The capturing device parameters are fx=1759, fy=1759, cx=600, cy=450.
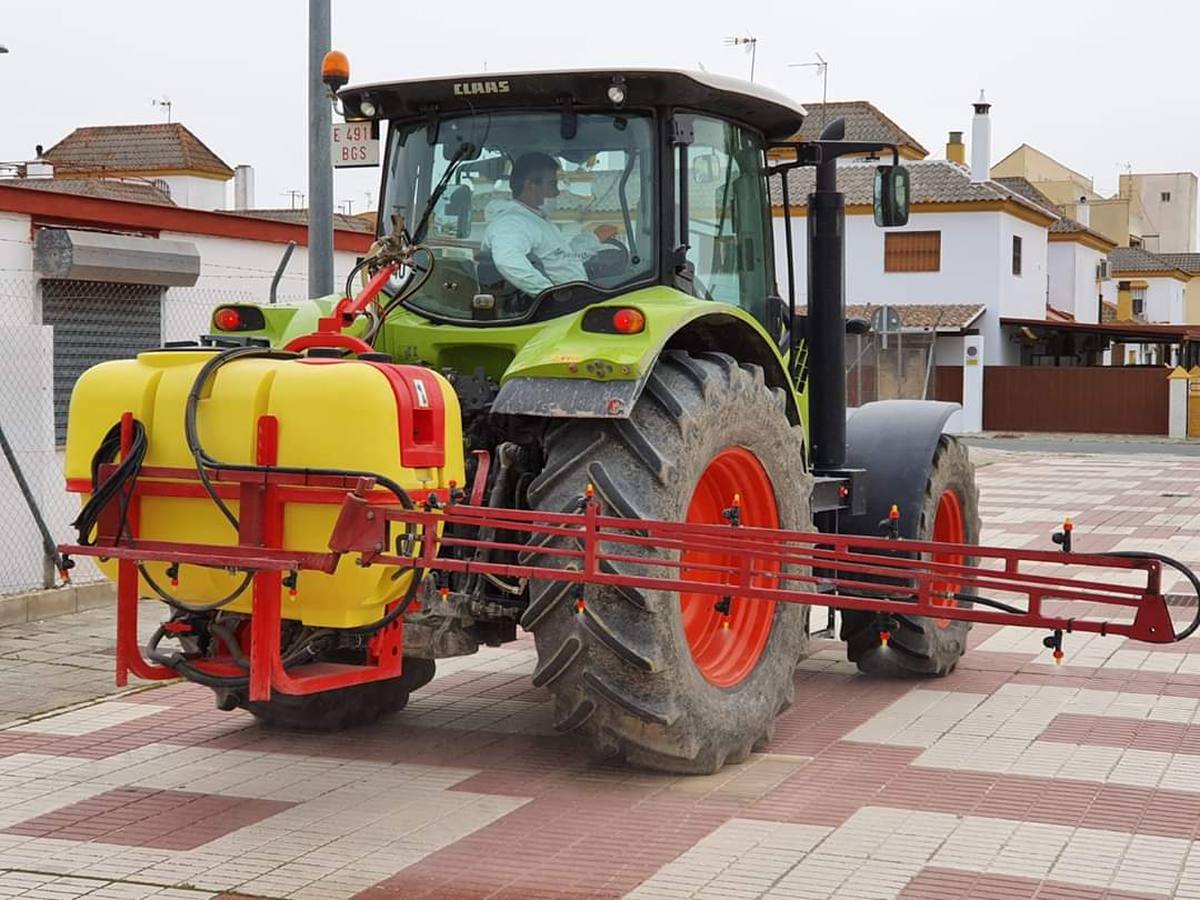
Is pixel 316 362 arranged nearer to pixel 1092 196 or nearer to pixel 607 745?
pixel 607 745

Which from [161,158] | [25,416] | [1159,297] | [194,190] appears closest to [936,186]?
[194,190]

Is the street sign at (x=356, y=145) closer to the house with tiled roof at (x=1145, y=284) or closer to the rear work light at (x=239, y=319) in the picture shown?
the rear work light at (x=239, y=319)

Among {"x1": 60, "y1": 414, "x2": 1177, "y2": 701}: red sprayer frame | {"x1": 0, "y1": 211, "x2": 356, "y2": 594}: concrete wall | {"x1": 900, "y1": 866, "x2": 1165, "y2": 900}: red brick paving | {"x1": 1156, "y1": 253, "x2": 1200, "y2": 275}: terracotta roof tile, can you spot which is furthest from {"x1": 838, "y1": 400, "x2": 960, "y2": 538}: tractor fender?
{"x1": 1156, "y1": 253, "x2": 1200, "y2": 275}: terracotta roof tile

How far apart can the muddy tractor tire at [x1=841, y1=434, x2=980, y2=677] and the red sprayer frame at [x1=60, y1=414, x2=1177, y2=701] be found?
2747 millimetres

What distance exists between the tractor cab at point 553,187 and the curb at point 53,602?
4.45m

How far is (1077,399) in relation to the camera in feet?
140

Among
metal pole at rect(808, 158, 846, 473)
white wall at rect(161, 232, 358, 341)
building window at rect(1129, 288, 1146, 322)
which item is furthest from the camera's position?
building window at rect(1129, 288, 1146, 322)

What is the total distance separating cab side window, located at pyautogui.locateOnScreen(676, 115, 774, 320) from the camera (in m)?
7.52

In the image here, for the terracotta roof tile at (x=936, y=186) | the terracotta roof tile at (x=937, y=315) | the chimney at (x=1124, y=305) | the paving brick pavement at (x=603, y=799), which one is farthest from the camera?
the chimney at (x=1124, y=305)

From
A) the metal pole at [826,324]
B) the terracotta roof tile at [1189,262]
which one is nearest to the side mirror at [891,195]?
the metal pole at [826,324]

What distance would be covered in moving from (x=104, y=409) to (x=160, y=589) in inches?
25.7

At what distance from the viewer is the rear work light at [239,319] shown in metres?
7.72

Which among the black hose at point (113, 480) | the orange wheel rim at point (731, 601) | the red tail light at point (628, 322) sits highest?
the red tail light at point (628, 322)

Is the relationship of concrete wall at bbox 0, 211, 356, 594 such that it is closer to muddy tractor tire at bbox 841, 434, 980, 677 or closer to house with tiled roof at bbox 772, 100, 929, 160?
muddy tractor tire at bbox 841, 434, 980, 677
